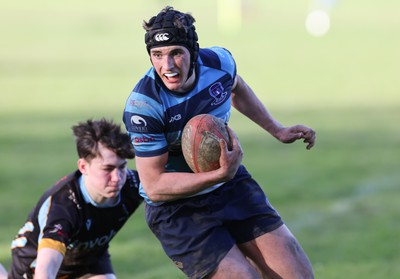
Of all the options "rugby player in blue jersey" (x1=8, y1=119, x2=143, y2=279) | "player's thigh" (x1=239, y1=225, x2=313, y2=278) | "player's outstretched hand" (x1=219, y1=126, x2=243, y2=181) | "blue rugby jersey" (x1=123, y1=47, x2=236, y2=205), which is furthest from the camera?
"rugby player in blue jersey" (x1=8, y1=119, x2=143, y2=279)

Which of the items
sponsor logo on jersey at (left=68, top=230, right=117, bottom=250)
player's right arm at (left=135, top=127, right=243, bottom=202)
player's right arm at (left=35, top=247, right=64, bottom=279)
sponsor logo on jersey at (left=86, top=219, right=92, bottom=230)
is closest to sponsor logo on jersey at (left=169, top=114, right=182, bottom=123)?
player's right arm at (left=135, top=127, right=243, bottom=202)

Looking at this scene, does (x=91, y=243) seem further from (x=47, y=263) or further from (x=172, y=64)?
(x=172, y=64)

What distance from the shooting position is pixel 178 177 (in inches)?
251

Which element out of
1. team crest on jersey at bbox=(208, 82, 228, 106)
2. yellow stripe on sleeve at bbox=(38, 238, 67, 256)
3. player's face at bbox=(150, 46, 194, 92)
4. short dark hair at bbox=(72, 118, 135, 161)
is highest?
player's face at bbox=(150, 46, 194, 92)

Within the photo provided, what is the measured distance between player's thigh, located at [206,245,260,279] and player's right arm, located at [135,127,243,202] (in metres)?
0.48

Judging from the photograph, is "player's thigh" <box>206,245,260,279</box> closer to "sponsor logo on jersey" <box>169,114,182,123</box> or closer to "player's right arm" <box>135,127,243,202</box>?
"player's right arm" <box>135,127,243,202</box>

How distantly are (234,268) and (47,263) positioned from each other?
146 centimetres

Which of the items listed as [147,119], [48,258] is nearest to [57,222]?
[48,258]

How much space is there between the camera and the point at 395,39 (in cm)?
3319

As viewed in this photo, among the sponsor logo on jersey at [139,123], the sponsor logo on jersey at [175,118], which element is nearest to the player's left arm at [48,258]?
the sponsor logo on jersey at [139,123]

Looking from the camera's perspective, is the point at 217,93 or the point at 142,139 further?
the point at 217,93

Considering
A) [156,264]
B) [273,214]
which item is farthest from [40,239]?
[156,264]

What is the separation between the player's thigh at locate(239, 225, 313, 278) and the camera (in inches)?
262

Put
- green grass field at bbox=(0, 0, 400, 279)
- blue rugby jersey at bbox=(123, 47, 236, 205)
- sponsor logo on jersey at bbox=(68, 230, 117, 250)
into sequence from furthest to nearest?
green grass field at bbox=(0, 0, 400, 279) → sponsor logo on jersey at bbox=(68, 230, 117, 250) → blue rugby jersey at bbox=(123, 47, 236, 205)
